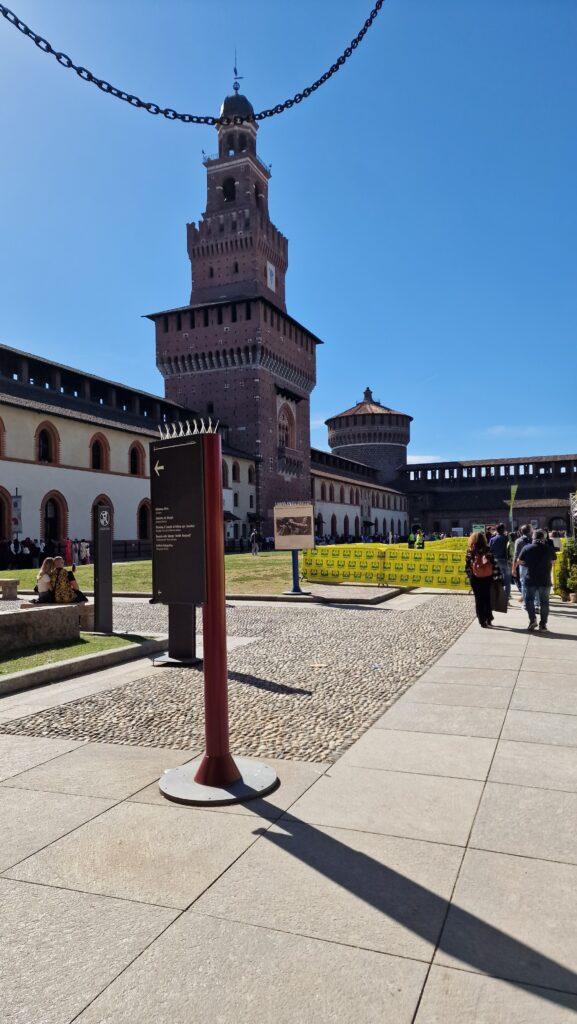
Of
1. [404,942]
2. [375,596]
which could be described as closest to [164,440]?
[404,942]

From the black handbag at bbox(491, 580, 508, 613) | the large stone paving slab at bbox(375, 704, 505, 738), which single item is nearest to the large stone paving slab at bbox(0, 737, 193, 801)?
the large stone paving slab at bbox(375, 704, 505, 738)

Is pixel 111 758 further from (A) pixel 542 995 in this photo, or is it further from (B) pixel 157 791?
(A) pixel 542 995

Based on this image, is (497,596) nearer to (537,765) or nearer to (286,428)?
(537,765)

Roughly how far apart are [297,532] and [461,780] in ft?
41.4

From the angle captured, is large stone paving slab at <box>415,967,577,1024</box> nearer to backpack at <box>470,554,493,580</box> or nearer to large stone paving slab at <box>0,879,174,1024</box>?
large stone paving slab at <box>0,879,174,1024</box>

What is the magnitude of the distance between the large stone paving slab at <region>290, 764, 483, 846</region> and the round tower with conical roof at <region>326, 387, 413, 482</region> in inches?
3576

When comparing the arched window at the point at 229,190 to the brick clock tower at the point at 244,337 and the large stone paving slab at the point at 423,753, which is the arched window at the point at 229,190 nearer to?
the brick clock tower at the point at 244,337

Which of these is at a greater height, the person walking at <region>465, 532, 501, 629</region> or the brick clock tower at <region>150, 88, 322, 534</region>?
the brick clock tower at <region>150, 88, 322, 534</region>

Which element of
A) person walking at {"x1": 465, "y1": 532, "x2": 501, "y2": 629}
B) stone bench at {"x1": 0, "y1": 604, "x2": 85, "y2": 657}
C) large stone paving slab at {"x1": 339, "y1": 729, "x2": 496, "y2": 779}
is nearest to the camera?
large stone paving slab at {"x1": 339, "y1": 729, "x2": 496, "y2": 779}

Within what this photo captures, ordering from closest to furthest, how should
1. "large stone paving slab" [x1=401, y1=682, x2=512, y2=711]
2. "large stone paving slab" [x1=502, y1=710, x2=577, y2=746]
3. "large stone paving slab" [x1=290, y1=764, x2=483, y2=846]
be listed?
"large stone paving slab" [x1=290, y1=764, x2=483, y2=846] → "large stone paving slab" [x1=502, y1=710, x2=577, y2=746] → "large stone paving slab" [x1=401, y1=682, x2=512, y2=711]

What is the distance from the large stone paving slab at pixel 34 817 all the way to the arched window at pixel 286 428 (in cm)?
5951

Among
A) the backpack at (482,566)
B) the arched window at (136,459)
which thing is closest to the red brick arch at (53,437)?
the arched window at (136,459)

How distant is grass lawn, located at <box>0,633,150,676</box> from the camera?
313 inches

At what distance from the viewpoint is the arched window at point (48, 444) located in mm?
36156
